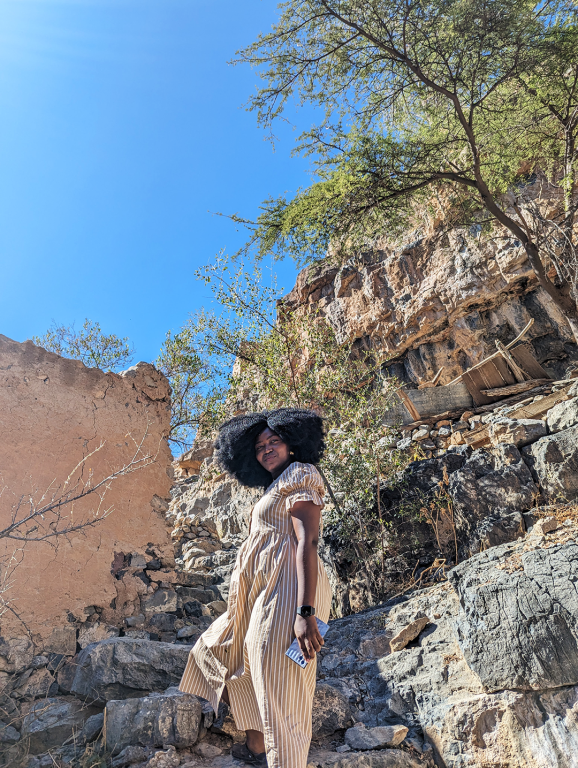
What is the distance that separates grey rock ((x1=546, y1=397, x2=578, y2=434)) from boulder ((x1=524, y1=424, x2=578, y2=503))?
264 millimetres

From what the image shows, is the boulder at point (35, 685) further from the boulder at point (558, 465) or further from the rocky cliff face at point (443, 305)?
the rocky cliff face at point (443, 305)

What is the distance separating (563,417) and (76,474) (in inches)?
182

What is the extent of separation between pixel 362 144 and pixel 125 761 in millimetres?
7111

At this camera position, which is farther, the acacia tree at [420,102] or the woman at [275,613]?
the acacia tree at [420,102]

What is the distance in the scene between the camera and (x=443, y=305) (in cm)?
1644

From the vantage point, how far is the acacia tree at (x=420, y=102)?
20.9 ft

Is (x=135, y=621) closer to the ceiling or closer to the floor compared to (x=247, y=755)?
closer to the ceiling

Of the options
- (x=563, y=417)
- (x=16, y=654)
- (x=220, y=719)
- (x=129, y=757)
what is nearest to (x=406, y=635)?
(x=220, y=719)

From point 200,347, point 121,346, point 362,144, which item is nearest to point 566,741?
point 200,347

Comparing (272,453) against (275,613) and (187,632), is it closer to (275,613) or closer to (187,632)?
(275,613)

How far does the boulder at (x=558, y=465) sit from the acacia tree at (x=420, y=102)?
2495 millimetres

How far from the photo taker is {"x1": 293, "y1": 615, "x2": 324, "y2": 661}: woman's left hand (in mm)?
1918

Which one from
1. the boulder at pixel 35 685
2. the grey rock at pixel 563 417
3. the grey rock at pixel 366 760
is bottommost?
the grey rock at pixel 366 760

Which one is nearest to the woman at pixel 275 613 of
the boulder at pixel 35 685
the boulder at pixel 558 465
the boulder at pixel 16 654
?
the boulder at pixel 35 685
